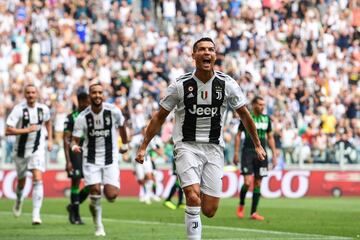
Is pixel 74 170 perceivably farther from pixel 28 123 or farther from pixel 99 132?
pixel 99 132

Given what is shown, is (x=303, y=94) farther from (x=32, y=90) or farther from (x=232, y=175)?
(x=32, y=90)

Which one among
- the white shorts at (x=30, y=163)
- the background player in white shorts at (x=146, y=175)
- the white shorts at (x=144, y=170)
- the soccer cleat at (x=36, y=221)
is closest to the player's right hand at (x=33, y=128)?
the white shorts at (x=30, y=163)

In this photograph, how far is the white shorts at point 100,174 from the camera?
59.7 ft

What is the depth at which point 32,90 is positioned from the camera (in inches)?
814

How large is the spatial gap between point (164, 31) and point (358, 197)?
420 inches

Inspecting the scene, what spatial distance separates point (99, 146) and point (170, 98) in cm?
470

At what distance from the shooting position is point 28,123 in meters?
20.8

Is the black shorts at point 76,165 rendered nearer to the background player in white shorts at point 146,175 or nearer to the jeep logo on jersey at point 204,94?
the jeep logo on jersey at point 204,94

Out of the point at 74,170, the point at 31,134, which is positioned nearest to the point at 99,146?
the point at 74,170

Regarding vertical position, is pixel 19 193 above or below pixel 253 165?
below

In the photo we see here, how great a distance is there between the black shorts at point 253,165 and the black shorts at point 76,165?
3354 millimetres

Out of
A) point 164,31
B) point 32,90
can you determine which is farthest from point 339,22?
point 32,90

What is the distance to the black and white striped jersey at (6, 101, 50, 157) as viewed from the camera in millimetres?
20812

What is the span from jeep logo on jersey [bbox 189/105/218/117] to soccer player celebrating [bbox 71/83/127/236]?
4.43 metres
